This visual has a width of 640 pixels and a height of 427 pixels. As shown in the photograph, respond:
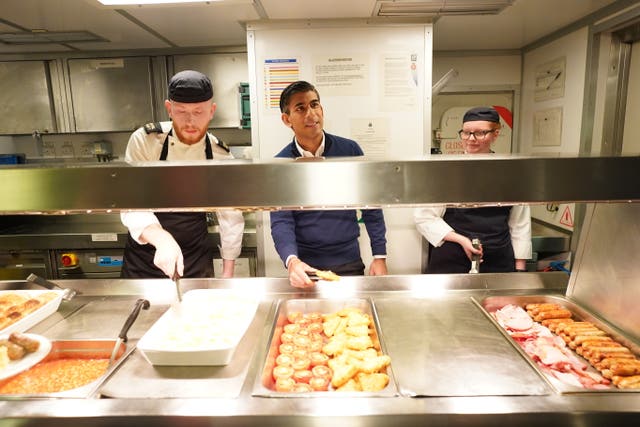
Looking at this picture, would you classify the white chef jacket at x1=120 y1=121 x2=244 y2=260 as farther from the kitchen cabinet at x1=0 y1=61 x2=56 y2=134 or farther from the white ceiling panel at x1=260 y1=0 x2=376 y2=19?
the kitchen cabinet at x1=0 y1=61 x2=56 y2=134

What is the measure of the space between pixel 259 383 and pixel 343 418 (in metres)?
0.26

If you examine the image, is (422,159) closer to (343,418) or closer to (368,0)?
(343,418)

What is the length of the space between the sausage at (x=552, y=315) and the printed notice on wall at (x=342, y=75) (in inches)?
81.3

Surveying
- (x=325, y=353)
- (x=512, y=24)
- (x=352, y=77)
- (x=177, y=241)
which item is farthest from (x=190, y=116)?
(x=512, y=24)

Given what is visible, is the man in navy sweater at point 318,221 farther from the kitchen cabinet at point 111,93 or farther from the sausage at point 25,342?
the kitchen cabinet at point 111,93

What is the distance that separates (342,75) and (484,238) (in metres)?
1.58

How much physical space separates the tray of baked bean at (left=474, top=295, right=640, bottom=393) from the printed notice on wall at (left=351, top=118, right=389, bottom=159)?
1.74 m

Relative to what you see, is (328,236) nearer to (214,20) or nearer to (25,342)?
(25,342)

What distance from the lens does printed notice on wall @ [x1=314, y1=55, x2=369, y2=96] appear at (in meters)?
3.02

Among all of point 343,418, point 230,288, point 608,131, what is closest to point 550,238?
point 608,131

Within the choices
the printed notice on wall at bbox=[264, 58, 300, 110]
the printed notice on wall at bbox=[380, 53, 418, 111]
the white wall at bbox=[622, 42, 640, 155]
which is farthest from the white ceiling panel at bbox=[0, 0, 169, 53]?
the white wall at bbox=[622, 42, 640, 155]

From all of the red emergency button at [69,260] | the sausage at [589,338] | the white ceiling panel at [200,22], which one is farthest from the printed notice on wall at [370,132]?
the red emergency button at [69,260]

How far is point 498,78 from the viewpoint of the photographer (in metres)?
4.26

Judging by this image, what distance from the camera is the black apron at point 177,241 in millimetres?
2521
